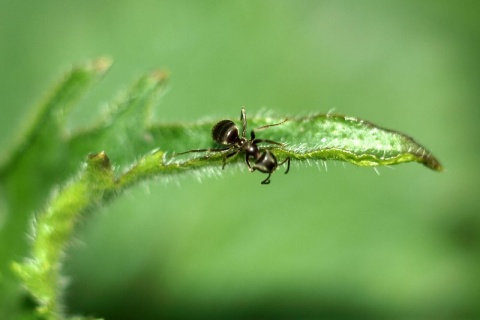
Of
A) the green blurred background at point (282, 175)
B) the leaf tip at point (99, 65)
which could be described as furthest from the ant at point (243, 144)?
the green blurred background at point (282, 175)

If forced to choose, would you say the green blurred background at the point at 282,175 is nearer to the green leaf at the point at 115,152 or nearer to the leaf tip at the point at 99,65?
the green leaf at the point at 115,152

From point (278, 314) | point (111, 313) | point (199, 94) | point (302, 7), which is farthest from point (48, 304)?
point (302, 7)

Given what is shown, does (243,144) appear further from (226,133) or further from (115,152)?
(115,152)

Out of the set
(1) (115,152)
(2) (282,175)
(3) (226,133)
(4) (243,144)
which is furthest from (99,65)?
(2) (282,175)

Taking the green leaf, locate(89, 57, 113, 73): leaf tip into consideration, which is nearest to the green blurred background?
the green leaf

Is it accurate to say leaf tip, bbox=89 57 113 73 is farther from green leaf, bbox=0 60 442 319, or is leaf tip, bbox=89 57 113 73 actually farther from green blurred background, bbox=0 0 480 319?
green blurred background, bbox=0 0 480 319
